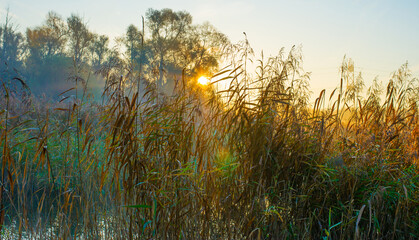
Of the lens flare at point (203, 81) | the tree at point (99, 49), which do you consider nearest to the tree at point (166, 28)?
the tree at point (99, 49)

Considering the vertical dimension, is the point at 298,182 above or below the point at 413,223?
above

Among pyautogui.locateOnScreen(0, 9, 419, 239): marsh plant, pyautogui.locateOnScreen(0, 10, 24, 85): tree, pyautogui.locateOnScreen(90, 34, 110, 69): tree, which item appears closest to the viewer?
pyautogui.locateOnScreen(0, 9, 419, 239): marsh plant

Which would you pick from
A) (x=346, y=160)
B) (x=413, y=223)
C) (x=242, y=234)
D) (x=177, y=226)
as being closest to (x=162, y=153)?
(x=177, y=226)

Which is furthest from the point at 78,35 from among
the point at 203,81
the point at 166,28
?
the point at 166,28

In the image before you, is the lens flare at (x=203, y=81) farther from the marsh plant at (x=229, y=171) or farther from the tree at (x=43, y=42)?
the tree at (x=43, y=42)

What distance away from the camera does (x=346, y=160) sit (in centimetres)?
263

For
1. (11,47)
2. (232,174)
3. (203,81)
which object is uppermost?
(11,47)

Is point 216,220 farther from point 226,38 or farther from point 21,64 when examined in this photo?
point 21,64

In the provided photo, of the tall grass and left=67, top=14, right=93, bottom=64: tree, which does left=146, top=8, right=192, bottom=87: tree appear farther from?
the tall grass

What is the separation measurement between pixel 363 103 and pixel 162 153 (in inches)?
89.1

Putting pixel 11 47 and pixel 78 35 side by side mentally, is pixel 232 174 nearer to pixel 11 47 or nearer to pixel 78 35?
pixel 78 35

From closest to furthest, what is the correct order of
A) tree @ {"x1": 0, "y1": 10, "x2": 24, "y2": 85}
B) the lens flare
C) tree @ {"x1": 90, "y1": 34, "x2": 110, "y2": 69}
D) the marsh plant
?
the marsh plant
the lens flare
tree @ {"x1": 0, "y1": 10, "x2": 24, "y2": 85}
tree @ {"x1": 90, "y1": 34, "x2": 110, "y2": 69}

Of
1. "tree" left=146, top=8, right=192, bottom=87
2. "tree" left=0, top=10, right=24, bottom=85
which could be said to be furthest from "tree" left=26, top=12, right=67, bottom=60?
"tree" left=146, top=8, right=192, bottom=87

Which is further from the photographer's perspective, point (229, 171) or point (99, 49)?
point (99, 49)
